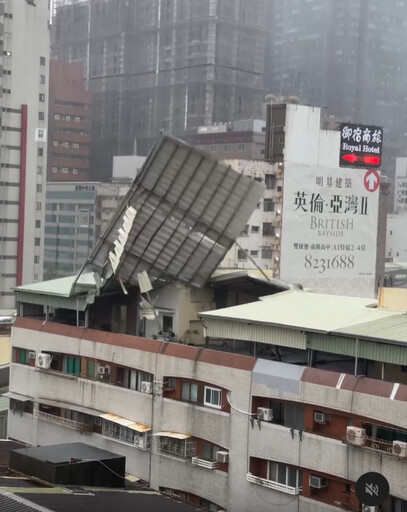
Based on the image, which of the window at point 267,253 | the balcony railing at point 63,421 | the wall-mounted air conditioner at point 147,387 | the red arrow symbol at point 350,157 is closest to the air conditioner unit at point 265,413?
the wall-mounted air conditioner at point 147,387

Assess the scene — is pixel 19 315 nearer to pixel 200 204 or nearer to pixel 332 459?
pixel 200 204

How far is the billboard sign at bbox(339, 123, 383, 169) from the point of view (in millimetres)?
81438

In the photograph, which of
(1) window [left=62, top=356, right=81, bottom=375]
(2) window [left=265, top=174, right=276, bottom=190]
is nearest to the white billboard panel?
(2) window [left=265, top=174, right=276, bottom=190]

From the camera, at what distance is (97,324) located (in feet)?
A: 144

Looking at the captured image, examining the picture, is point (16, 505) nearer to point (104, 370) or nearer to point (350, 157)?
point (104, 370)

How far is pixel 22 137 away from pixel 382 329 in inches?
2990

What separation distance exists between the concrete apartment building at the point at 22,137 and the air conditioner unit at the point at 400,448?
7856 centimetres

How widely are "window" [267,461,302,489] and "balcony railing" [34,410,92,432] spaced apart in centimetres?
996

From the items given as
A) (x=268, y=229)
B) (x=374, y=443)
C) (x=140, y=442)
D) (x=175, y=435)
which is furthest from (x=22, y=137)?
(x=374, y=443)

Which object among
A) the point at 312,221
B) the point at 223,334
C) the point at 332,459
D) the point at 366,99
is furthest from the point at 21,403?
the point at 366,99

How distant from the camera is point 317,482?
31297 mm

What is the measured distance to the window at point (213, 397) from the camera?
35000 mm

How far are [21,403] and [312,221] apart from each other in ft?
137

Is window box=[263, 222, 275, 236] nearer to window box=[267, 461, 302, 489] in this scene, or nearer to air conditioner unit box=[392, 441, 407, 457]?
window box=[267, 461, 302, 489]
